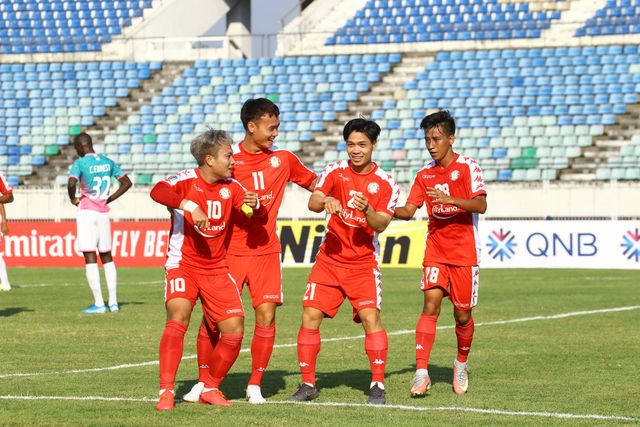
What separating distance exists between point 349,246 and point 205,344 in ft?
4.12

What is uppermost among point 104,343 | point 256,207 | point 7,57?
point 7,57

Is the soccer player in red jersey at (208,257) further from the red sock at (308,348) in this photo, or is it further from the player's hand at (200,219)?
the red sock at (308,348)

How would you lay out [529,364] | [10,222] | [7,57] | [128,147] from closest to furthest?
[529,364], [10,222], [128,147], [7,57]

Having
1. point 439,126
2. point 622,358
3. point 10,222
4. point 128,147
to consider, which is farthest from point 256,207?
point 128,147

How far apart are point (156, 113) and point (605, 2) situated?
14.7m

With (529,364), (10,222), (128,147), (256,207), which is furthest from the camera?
(128,147)

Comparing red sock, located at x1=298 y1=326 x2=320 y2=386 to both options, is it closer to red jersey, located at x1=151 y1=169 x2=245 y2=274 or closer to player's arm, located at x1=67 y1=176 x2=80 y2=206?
red jersey, located at x1=151 y1=169 x2=245 y2=274

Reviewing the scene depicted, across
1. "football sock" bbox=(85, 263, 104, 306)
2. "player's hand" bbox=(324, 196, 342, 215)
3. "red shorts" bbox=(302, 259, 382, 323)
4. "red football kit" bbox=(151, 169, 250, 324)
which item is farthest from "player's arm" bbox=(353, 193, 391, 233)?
"football sock" bbox=(85, 263, 104, 306)

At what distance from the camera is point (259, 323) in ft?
29.4

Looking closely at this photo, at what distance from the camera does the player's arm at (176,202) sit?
7.86 m

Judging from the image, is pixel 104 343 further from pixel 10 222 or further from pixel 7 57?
pixel 7 57

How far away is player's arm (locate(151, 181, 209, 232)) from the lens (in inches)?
309

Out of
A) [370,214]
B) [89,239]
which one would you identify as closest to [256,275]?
[370,214]

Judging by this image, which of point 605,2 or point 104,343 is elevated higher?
point 605,2
